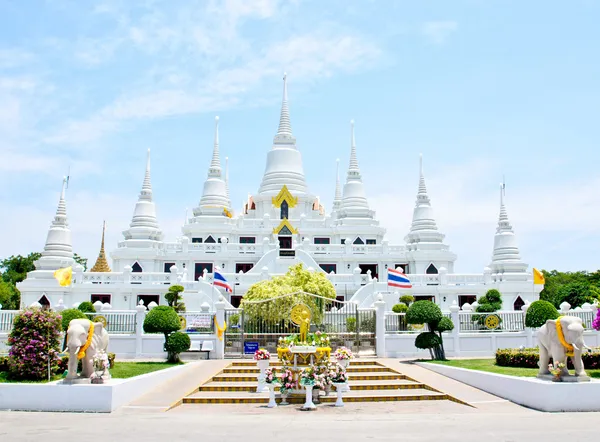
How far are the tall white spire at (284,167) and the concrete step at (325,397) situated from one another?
40.0 meters

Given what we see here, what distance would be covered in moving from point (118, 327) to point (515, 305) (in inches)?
1116

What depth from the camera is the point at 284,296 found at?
26.8m

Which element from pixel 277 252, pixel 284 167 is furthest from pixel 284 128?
pixel 277 252

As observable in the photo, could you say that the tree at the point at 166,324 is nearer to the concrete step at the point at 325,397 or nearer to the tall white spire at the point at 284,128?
the concrete step at the point at 325,397

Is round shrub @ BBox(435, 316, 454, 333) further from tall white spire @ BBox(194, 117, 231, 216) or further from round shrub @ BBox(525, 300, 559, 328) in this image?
tall white spire @ BBox(194, 117, 231, 216)

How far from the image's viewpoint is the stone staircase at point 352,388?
55.3 feet

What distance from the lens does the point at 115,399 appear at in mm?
15023

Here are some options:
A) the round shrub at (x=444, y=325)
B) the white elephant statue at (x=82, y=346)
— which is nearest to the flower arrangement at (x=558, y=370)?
the round shrub at (x=444, y=325)

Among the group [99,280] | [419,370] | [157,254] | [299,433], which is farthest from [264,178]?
[299,433]

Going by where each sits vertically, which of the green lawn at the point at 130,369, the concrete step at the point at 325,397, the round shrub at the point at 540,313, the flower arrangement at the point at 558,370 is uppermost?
the round shrub at the point at 540,313

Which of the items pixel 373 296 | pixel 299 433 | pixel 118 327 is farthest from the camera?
pixel 373 296

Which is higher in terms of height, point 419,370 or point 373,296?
point 373,296

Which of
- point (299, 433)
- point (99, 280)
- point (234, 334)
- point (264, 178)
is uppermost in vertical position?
point (264, 178)

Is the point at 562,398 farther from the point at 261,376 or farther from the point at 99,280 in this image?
the point at 99,280
